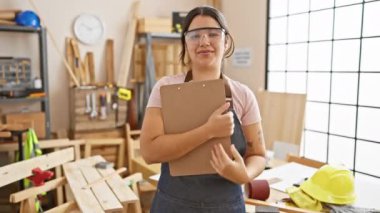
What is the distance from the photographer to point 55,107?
3488mm

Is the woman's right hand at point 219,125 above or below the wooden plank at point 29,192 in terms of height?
above

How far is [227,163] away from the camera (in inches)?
32.7

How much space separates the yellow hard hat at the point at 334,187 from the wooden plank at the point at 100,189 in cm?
95

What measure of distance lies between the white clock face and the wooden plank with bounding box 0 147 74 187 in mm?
1623

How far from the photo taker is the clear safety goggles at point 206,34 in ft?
2.98

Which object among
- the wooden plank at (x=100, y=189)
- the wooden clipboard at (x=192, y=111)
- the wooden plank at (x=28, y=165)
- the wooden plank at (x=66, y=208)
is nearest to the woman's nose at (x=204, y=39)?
the wooden clipboard at (x=192, y=111)

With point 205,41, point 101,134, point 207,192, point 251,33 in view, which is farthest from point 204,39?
point 251,33

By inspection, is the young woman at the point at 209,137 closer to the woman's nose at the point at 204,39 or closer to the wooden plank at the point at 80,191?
the woman's nose at the point at 204,39

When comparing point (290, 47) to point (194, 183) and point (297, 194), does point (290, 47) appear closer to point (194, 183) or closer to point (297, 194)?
point (297, 194)

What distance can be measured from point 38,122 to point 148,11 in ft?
5.69

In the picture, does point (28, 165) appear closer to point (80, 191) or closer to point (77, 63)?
point (80, 191)

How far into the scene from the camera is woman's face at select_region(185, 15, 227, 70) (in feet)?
2.96

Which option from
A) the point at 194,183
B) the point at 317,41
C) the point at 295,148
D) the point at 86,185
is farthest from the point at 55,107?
the point at 194,183

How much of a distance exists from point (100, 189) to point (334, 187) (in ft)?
4.03
